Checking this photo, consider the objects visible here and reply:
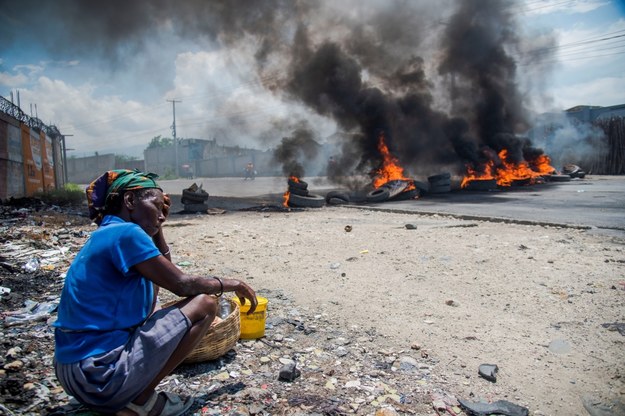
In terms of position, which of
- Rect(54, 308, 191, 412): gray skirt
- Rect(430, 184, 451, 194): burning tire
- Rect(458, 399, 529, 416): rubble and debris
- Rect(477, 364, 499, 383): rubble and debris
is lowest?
Rect(458, 399, 529, 416): rubble and debris

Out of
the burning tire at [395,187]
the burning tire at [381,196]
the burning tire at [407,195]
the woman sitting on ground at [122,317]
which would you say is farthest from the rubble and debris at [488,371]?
the burning tire at [407,195]

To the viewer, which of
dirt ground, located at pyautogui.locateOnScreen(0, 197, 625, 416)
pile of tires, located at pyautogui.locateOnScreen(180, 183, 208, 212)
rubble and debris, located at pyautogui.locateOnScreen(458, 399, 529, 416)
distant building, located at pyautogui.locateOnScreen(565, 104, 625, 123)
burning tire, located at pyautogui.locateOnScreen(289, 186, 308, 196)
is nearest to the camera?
rubble and debris, located at pyautogui.locateOnScreen(458, 399, 529, 416)

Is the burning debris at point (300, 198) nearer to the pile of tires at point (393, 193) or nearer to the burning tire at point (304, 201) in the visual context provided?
the burning tire at point (304, 201)

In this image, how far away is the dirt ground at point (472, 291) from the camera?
2.51 meters

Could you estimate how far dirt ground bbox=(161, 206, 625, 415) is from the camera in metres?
2.51

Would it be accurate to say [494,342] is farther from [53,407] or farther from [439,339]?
[53,407]

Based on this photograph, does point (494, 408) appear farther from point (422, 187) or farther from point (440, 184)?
point (440, 184)

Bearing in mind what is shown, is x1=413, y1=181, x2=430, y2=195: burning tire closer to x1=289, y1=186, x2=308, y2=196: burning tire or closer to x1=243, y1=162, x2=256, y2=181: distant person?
x1=289, y1=186, x2=308, y2=196: burning tire

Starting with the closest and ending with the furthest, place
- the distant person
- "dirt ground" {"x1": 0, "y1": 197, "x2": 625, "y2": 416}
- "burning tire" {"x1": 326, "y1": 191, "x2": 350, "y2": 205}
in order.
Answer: "dirt ground" {"x1": 0, "y1": 197, "x2": 625, "y2": 416}, "burning tire" {"x1": 326, "y1": 191, "x2": 350, "y2": 205}, the distant person

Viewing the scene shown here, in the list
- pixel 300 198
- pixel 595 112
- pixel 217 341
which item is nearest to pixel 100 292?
→ pixel 217 341

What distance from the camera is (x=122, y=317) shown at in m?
1.84

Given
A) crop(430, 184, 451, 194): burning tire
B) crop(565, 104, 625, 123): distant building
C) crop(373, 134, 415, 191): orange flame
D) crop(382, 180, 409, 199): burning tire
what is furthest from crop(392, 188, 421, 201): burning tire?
crop(565, 104, 625, 123): distant building

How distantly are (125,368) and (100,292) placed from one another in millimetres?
362

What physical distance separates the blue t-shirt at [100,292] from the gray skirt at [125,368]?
0.16ft
